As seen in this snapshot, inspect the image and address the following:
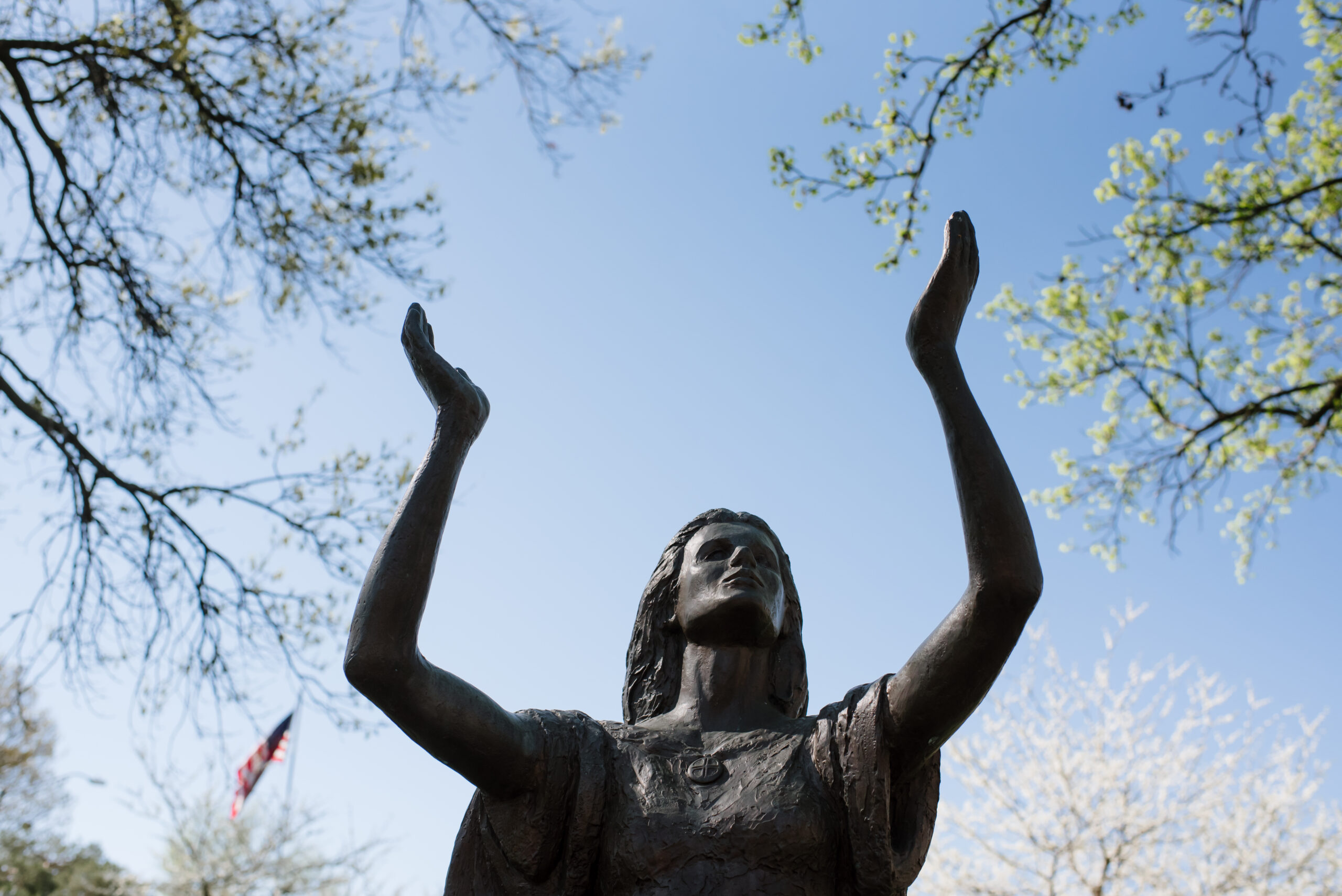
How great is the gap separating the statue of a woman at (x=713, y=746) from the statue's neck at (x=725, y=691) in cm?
1

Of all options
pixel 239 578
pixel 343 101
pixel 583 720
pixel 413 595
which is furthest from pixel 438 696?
pixel 343 101

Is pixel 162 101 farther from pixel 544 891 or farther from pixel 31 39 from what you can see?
pixel 544 891

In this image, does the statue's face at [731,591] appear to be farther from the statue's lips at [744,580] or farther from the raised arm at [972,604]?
the raised arm at [972,604]

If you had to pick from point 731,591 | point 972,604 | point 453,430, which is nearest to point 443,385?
point 453,430

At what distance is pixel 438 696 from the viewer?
2.72 metres

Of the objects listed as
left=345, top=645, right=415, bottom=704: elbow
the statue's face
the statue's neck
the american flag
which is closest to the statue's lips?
the statue's face

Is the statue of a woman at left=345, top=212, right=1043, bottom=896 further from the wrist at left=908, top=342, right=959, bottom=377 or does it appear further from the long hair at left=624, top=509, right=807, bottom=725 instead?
the long hair at left=624, top=509, right=807, bottom=725

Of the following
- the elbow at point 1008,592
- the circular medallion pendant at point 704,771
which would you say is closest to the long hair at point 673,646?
the circular medallion pendant at point 704,771

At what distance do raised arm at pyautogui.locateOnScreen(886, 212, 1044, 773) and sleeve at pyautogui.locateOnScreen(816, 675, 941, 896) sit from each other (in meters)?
0.06

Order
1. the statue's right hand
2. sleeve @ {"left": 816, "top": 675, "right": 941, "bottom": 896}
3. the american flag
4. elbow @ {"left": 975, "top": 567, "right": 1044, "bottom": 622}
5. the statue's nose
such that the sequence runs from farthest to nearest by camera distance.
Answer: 1. the american flag
2. the statue's nose
3. the statue's right hand
4. sleeve @ {"left": 816, "top": 675, "right": 941, "bottom": 896}
5. elbow @ {"left": 975, "top": 567, "right": 1044, "bottom": 622}

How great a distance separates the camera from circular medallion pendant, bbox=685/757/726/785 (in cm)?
290

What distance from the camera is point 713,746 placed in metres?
3.07

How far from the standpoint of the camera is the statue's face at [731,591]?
3.32 meters

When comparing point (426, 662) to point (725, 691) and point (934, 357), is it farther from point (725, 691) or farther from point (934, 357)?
point (934, 357)
